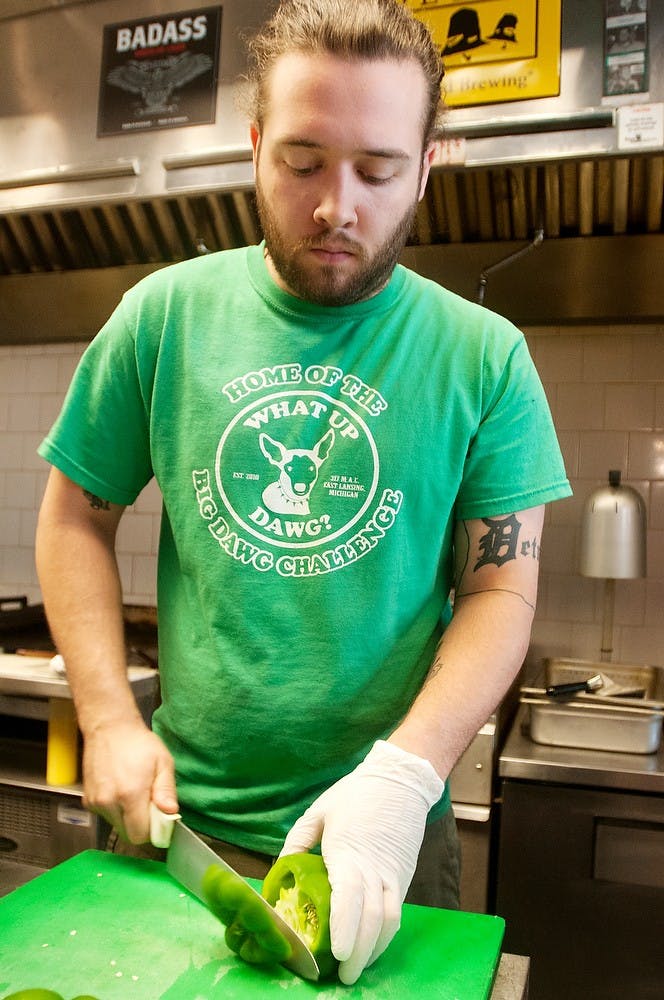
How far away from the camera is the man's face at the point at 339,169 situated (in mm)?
926

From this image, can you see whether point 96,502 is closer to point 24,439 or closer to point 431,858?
point 431,858

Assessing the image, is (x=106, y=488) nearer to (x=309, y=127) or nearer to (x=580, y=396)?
(x=309, y=127)

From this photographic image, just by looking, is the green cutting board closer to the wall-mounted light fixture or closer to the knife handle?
the knife handle

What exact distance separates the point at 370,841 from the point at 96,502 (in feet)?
1.76

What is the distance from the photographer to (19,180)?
238 centimetres

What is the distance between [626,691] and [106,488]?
4.44ft

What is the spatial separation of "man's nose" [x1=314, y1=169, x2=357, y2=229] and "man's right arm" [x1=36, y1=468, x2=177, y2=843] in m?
0.45

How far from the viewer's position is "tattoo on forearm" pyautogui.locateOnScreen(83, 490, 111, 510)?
1077 mm

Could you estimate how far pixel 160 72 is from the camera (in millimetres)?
2264

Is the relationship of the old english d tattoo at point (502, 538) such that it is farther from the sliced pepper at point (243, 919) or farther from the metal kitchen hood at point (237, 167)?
the metal kitchen hood at point (237, 167)

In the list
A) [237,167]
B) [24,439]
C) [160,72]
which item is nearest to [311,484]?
[237,167]

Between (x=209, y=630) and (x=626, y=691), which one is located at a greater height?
(x=209, y=630)

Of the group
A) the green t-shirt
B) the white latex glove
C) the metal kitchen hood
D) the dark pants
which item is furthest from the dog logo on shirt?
the metal kitchen hood

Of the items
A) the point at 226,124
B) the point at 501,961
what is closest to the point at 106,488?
the point at 501,961
